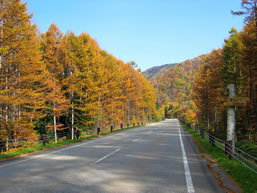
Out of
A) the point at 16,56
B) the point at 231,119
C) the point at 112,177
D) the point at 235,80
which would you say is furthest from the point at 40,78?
the point at 235,80

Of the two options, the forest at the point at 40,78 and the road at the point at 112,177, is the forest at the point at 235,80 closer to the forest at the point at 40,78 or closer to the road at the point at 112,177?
the road at the point at 112,177

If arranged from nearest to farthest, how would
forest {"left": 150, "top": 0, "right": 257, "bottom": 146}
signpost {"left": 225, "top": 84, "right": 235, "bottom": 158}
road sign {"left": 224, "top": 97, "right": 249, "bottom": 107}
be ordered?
road sign {"left": 224, "top": 97, "right": 249, "bottom": 107} → signpost {"left": 225, "top": 84, "right": 235, "bottom": 158} → forest {"left": 150, "top": 0, "right": 257, "bottom": 146}

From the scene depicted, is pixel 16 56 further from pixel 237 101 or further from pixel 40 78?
pixel 237 101

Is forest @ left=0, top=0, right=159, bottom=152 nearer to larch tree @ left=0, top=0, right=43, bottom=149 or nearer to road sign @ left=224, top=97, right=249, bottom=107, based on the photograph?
larch tree @ left=0, top=0, right=43, bottom=149

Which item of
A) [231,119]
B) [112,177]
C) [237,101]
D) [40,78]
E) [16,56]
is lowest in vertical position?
[112,177]

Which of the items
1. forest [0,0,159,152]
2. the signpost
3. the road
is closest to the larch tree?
forest [0,0,159,152]

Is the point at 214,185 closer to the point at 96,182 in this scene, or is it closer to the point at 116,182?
the point at 116,182

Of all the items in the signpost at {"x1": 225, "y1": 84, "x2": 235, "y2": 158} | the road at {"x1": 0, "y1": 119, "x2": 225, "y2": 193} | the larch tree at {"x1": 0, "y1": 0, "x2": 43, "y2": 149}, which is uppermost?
the larch tree at {"x1": 0, "y1": 0, "x2": 43, "y2": 149}

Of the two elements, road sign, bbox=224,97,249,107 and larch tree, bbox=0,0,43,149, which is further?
larch tree, bbox=0,0,43,149

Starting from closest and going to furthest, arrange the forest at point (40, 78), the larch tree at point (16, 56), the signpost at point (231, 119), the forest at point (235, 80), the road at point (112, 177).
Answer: the road at point (112, 177) < the signpost at point (231, 119) < the larch tree at point (16, 56) < the forest at point (40, 78) < the forest at point (235, 80)

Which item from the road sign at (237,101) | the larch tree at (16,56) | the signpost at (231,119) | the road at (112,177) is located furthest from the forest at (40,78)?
the road sign at (237,101)

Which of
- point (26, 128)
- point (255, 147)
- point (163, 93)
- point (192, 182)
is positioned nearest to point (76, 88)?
point (26, 128)

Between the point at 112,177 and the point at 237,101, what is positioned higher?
the point at 237,101

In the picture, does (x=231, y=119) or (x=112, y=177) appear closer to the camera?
(x=112, y=177)
